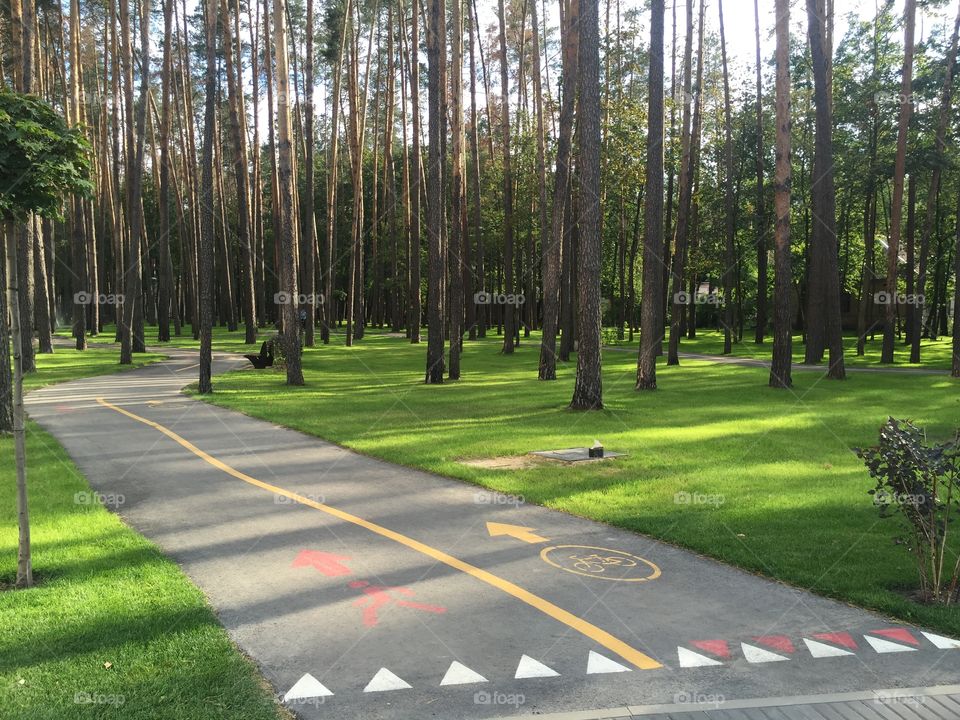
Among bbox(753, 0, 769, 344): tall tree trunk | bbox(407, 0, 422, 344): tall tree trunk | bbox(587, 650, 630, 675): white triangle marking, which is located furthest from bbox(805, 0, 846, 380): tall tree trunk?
bbox(587, 650, 630, 675): white triangle marking

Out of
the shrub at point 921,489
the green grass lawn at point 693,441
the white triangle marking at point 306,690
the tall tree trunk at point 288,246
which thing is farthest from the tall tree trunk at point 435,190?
the white triangle marking at point 306,690

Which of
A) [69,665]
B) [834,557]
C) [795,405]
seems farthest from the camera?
[795,405]

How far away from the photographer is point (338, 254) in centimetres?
6881

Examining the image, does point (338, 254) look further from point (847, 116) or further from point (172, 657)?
point (172, 657)

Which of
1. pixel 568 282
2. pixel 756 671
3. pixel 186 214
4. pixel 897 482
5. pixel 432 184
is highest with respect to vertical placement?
pixel 186 214

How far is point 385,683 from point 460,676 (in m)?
0.48

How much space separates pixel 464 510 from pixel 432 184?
52.8 feet

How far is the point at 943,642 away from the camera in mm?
Answer: 5598

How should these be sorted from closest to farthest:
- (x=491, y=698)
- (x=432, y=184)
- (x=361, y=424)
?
1. (x=491, y=698)
2. (x=361, y=424)
3. (x=432, y=184)

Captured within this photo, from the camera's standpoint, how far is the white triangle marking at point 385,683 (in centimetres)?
487

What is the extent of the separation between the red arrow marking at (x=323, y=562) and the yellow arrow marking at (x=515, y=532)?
5.71 feet

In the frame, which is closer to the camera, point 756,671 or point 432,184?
point 756,671

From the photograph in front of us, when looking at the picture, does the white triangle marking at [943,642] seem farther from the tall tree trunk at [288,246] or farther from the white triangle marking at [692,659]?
the tall tree trunk at [288,246]

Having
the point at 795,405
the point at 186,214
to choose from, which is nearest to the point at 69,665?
the point at 795,405
